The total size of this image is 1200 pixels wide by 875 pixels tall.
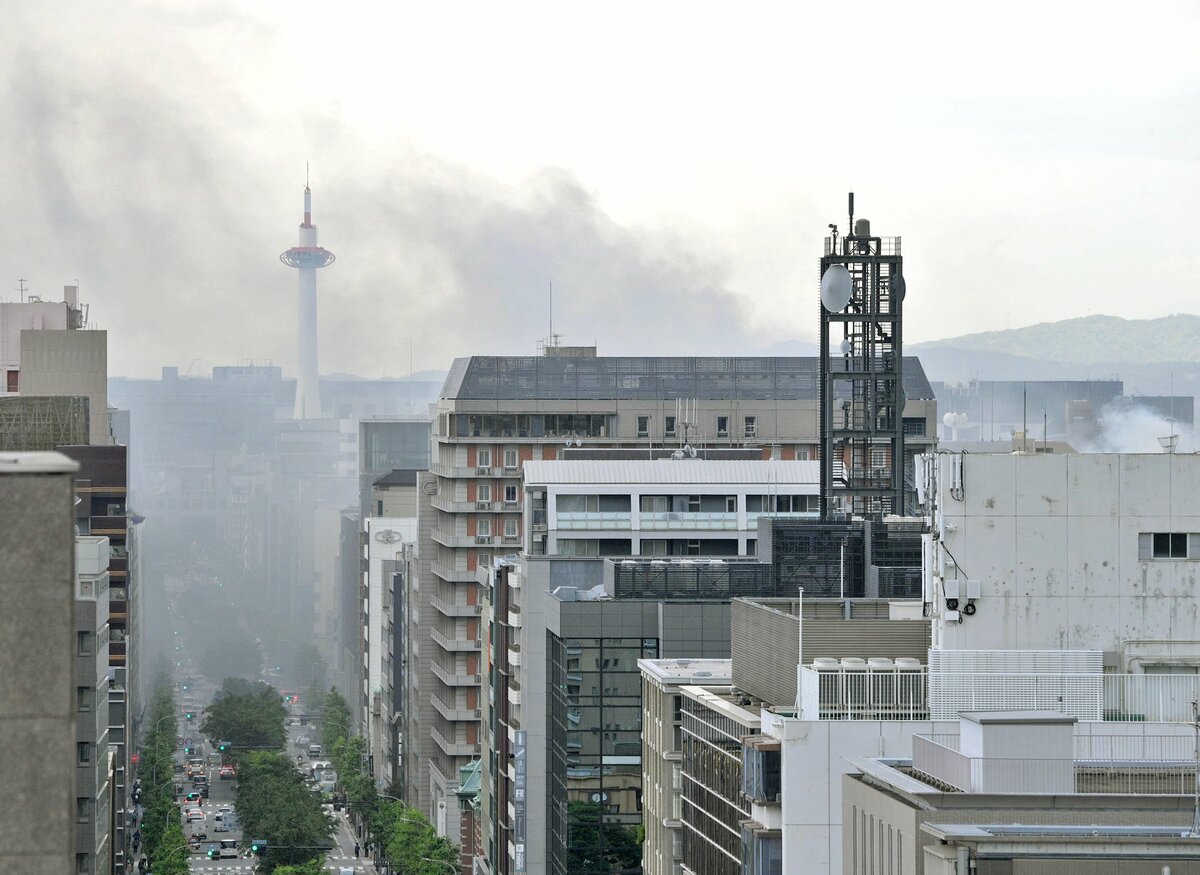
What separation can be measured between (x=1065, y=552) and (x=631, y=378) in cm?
9199

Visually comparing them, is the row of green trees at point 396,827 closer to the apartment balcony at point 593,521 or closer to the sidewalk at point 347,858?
the sidewalk at point 347,858

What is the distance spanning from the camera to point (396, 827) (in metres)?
138

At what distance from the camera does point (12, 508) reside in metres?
10.2

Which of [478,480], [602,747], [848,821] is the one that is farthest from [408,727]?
[848,821]

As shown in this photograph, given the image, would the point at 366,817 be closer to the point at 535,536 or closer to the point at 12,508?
the point at 535,536

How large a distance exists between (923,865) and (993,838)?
2.01 metres

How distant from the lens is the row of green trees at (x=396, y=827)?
123000 millimetres

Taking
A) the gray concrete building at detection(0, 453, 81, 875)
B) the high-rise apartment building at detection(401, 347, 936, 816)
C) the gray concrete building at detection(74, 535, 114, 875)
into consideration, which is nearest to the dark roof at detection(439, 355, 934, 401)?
the high-rise apartment building at detection(401, 347, 936, 816)

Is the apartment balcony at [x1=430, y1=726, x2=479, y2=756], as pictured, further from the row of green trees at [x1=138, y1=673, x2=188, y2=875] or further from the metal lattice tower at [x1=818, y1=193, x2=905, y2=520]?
the metal lattice tower at [x1=818, y1=193, x2=905, y2=520]

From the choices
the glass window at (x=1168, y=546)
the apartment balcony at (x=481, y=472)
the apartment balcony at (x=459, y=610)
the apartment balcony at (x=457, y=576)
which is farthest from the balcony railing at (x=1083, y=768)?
the apartment balcony at (x=481, y=472)

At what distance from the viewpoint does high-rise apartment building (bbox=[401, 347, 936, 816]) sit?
129250 mm

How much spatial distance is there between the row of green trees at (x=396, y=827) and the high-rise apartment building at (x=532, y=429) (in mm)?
2922

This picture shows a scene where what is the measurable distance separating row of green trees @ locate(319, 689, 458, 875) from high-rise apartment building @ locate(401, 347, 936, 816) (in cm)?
292

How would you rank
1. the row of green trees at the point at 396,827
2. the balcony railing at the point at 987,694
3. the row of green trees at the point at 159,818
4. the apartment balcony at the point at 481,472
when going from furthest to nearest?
the row of green trees at the point at 159,818
the apartment balcony at the point at 481,472
the row of green trees at the point at 396,827
the balcony railing at the point at 987,694
